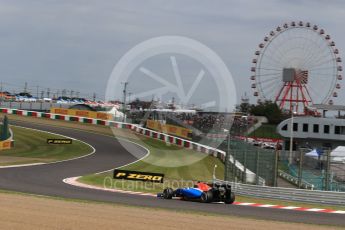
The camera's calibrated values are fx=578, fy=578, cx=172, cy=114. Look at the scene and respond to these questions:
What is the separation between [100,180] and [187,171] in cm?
773

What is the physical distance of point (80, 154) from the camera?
126ft

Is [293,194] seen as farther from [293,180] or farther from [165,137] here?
[165,137]

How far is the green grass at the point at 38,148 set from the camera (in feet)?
115

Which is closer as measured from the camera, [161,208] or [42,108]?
[161,208]

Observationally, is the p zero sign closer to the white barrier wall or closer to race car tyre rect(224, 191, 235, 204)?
the white barrier wall

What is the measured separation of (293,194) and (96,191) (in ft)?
22.9

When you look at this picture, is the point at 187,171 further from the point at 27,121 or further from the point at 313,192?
the point at 27,121

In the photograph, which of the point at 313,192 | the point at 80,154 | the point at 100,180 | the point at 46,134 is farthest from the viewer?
the point at 46,134

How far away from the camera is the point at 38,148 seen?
130ft

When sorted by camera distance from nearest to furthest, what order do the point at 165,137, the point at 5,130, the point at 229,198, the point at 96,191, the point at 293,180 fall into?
the point at 229,198 → the point at 96,191 → the point at 293,180 → the point at 5,130 → the point at 165,137

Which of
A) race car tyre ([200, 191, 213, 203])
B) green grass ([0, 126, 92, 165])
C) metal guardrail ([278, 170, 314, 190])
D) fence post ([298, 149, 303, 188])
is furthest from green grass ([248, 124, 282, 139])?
race car tyre ([200, 191, 213, 203])

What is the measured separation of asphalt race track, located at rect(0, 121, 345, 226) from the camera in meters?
15.4

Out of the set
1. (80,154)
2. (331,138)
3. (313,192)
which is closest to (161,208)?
(313,192)

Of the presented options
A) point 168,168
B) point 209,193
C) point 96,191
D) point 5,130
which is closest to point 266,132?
point 5,130
